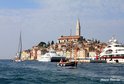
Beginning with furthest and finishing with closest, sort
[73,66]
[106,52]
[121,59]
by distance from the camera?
[106,52]
[121,59]
[73,66]

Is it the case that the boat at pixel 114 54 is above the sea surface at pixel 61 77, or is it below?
above

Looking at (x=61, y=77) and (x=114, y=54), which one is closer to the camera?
(x=61, y=77)

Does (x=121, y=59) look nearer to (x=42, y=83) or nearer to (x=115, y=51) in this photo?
(x=115, y=51)

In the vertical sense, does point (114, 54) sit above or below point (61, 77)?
above

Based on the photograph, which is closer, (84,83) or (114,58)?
(84,83)

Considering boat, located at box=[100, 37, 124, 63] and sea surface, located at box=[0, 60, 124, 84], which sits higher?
boat, located at box=[100, 37, 124, 63]

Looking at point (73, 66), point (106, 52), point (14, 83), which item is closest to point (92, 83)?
point (14, 83)

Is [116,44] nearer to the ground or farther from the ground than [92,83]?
farther from the ground

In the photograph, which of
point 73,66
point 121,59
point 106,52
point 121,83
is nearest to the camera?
point 121,83

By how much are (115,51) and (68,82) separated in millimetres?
142757

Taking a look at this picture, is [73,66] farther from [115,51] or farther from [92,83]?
[115,51]

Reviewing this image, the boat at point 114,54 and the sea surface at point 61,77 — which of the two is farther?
the boat at point 114,54

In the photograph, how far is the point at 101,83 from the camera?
48188 millimetres

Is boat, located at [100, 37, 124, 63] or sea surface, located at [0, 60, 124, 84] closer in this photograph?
sea surface, located at [0, 60, 124, 84]
